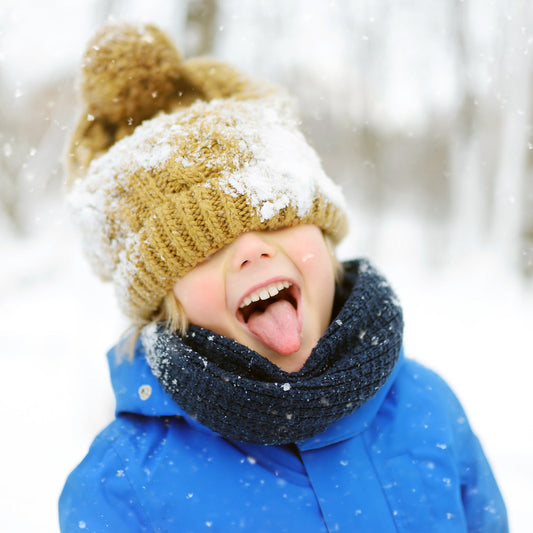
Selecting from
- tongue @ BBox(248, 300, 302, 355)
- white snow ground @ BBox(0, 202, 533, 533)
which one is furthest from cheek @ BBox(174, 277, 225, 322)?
white snow ground @ BBox(0, 202, 533, 533)

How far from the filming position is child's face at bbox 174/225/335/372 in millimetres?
1097

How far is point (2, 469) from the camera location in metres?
2.06

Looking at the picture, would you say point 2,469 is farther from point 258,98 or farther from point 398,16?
point 398,16

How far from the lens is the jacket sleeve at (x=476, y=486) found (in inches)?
50.1

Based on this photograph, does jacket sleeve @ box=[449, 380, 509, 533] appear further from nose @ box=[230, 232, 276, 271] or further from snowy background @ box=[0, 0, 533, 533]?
snowy background @ box=[0, 0, 533, 533]

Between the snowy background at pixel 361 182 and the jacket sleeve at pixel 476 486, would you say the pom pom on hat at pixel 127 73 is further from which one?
the jacket sleeve at pixel 476 486

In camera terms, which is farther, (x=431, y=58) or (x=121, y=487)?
(x=431, y=58)

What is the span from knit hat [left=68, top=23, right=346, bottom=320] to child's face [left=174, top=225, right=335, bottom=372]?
0.12 feet

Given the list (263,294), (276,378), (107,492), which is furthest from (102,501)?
(263,294)

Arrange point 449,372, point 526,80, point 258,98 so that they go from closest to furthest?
point 258,98
point 449,372
point 526,80

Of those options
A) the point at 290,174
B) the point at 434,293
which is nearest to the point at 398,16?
the point at 434,293

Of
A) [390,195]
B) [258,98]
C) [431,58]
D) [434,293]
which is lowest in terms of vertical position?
[434,293]

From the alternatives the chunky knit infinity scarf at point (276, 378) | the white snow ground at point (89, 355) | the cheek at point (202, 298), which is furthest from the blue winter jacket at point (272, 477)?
the white snow ground at point (89, 355)

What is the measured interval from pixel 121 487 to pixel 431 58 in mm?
5276
